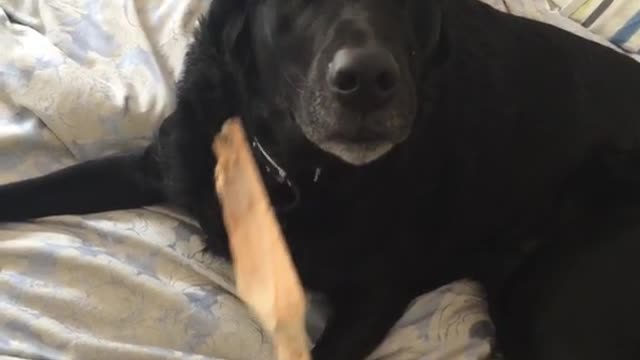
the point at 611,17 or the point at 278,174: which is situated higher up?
the point at 611,17

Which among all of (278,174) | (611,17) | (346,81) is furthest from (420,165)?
(611,17)

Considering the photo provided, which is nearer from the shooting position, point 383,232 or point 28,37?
point 383,232

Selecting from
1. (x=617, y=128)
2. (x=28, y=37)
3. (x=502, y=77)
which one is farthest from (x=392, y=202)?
(x=28, y=37)

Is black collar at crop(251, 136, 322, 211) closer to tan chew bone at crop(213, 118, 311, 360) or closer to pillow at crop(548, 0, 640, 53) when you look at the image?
tan chew bone at crop(213, 118, 311, 360)

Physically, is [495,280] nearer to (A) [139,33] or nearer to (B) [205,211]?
(B) [205,211]

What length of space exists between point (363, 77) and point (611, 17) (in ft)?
2.80

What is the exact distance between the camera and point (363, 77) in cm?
108

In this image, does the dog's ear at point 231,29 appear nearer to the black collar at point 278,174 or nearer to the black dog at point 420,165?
the black dog at point 420,165

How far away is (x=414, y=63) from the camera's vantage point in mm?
1249

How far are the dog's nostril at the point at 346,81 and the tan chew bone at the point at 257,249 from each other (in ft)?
0.61

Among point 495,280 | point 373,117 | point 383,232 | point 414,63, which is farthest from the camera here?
point 495,280

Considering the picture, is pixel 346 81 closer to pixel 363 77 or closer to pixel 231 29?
pixel 363 77

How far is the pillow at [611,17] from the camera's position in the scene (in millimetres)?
1745

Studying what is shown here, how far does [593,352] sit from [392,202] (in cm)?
34
